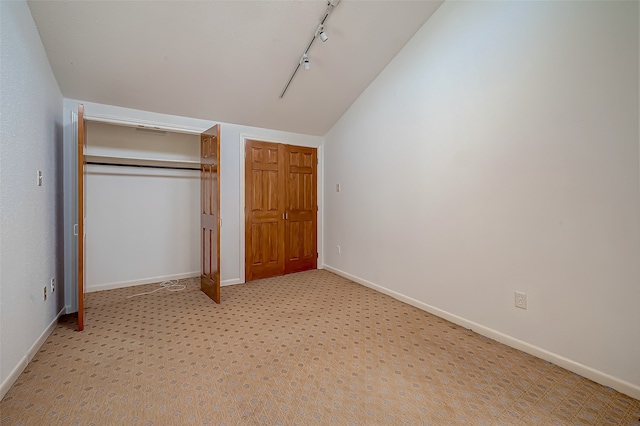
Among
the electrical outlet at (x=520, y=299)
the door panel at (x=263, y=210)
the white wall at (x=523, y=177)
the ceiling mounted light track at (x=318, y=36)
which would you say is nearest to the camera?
the white wall at (x=523, y=177)

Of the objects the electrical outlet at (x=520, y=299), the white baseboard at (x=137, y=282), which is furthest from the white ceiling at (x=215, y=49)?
the electrical outlet at (x=520, y=299)

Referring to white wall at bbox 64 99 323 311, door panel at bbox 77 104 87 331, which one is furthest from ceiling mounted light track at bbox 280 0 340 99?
door panel at bbox 77 104 87 331

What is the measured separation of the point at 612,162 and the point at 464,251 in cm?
124

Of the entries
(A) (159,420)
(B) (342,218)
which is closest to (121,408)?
(A) (159,420)

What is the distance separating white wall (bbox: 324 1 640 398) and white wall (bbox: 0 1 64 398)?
3359 millimetres

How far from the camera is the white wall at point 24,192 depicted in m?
1.73

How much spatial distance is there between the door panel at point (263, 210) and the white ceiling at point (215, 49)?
656 mm

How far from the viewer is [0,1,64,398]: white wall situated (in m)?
1.73

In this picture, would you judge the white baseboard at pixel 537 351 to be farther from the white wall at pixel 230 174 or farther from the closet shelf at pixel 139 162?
the closet shelf at pixel 139 162

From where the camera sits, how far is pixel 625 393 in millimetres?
1771

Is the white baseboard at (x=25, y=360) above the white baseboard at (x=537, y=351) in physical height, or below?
above

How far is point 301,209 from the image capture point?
463 centimetres

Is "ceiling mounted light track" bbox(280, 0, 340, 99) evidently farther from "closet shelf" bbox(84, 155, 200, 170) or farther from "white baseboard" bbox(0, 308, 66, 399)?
"white baseboard" bbox(0, 308, 66, 399)

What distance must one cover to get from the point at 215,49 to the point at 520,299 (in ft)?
12.0
